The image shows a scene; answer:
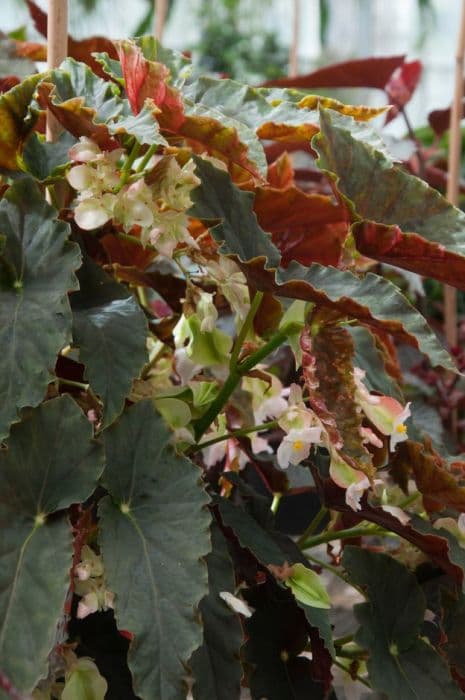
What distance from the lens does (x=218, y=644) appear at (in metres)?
0.59

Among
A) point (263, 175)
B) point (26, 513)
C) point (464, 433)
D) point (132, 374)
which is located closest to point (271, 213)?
point (263, 175)

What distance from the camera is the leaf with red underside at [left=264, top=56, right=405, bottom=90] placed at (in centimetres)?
131

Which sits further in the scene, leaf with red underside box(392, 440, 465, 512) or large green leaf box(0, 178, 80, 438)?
leaf with red underside box(392, 440, 465, 512)

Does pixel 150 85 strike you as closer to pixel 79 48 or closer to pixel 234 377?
pixel 234 377

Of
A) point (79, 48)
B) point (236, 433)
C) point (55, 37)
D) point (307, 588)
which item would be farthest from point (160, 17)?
point (307, 588)

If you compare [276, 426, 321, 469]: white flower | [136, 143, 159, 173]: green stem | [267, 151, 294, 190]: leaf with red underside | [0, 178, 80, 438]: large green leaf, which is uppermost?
[136, 143, 159, 173]: green stem

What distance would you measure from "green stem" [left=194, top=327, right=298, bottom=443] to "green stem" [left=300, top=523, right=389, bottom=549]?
15cm

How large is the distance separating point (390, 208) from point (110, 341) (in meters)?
0.24

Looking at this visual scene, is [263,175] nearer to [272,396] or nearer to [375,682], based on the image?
[272,396]

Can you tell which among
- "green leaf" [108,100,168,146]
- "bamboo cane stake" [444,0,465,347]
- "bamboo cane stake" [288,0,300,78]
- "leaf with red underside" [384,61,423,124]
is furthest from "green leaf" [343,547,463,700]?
"bamboo cane stake" [288,0,300,78]

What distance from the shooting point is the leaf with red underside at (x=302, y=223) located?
0.71 m

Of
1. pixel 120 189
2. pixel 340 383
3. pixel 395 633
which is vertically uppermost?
pixel 120 189

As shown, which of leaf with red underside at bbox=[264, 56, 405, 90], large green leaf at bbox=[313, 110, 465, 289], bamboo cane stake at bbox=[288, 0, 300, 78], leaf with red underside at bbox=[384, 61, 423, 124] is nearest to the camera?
large green leaf at bbox=[313, 110, 465, 289]

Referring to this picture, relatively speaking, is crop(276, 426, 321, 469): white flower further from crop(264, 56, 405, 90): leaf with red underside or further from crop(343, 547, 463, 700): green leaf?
crop(264, 56, 405, 90): leaf with red underside
